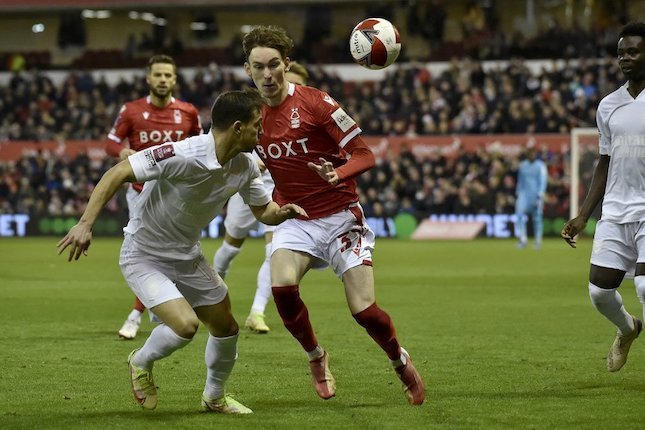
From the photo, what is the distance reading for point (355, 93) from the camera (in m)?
35.3

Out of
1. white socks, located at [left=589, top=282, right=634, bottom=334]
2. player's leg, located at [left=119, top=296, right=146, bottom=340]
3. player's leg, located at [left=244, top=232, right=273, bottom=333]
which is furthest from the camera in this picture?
player's leg, located at [left=244, top=232, right=273, bottom=333]

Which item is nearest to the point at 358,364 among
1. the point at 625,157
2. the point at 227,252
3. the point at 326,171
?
the point at 326,171

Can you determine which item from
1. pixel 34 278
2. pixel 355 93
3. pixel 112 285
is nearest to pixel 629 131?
pixel 112 285

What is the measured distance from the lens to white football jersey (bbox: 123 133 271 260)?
645 cm

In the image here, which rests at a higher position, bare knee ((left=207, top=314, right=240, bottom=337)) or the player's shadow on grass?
bare knee ((left=207, top=314, right=240, bottom=337))

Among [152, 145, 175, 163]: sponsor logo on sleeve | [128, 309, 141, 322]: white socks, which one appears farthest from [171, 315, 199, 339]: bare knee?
[128, 309, 141, 322]: white socks

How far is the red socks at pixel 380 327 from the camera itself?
7.15 metres

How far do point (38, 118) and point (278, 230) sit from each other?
31.5 m

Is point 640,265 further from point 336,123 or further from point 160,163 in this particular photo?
point 160,163

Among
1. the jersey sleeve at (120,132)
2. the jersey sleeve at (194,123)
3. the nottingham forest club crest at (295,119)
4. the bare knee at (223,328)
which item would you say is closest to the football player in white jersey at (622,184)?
the nottingham forest club crest at (295,119)

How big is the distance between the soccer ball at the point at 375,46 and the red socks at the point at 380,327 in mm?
2062

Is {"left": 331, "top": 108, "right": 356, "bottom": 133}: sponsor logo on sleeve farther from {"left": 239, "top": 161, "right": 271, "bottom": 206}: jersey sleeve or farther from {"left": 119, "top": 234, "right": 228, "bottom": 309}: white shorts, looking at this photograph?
{"left": 119, "top": 234, "right": 228, "bottom": 309}: white shorts

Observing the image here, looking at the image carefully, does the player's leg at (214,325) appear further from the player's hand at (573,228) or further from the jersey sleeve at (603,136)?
the jersey sleeve at (603,136)

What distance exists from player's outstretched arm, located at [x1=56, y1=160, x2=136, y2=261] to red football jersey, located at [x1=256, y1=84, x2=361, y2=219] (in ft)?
4.66
